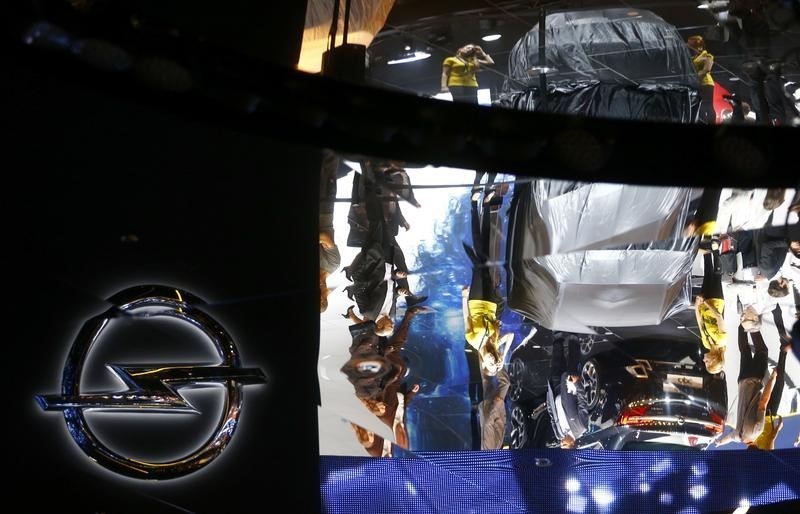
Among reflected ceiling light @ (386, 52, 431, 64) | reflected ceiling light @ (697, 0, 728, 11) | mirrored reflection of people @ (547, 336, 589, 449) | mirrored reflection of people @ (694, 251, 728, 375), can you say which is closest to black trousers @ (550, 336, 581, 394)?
mirrored reflection of people @ (547, 336, 589, 449)

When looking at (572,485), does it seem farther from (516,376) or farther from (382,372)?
(382,372)

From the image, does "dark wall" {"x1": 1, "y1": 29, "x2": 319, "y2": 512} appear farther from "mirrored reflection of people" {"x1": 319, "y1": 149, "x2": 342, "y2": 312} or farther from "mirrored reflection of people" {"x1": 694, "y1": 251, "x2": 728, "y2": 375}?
"mirrored reflection of people" {"x1": 694, "y1": 251, "x2": 728, "y2": 375}

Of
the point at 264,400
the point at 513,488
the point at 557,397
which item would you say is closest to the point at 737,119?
the point at 557,397

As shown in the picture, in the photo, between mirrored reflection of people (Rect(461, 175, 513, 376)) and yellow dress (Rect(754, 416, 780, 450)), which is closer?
mirrored reflection of people (Rect(461, 175, 513, 376))

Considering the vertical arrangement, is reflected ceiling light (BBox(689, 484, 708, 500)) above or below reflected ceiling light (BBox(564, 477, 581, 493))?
below

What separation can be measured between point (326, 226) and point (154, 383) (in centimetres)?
37

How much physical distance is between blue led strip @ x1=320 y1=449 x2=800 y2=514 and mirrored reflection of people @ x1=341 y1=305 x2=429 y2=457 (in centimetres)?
9

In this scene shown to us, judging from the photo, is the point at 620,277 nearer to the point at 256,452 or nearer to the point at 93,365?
the point at 256,452

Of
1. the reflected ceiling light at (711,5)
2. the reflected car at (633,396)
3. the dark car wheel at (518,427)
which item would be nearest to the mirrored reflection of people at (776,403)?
the reflected car at (633,396)

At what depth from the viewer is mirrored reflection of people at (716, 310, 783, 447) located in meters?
1.62

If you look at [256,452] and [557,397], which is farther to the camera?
[557,397]

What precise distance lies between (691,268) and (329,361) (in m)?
0.66

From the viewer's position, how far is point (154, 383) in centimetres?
134

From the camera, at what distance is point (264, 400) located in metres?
1.40
